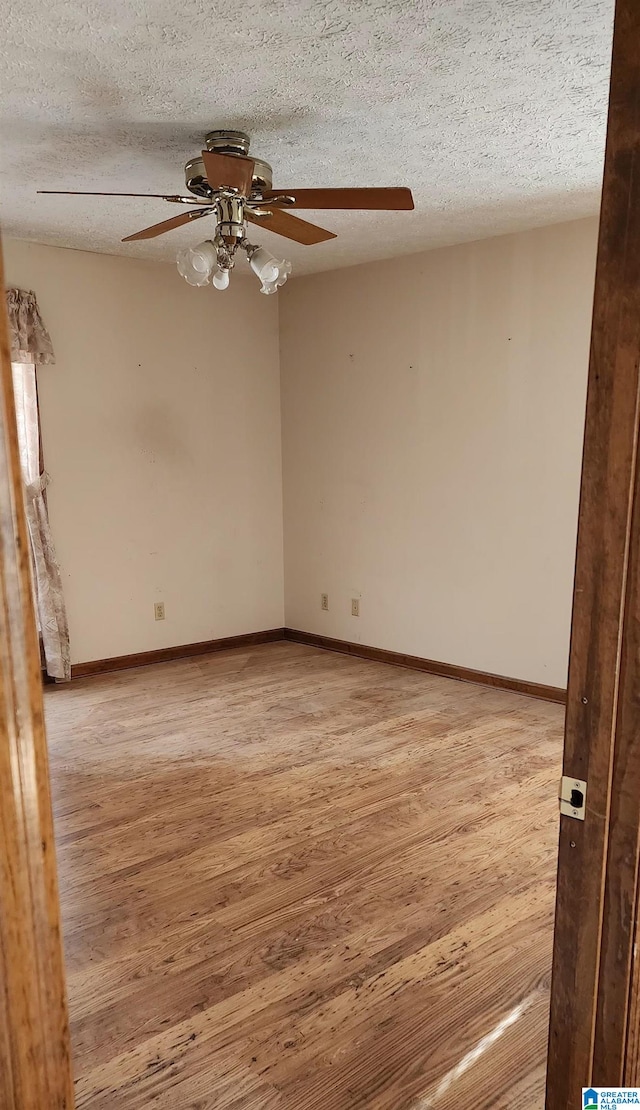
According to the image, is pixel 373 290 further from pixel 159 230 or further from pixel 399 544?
pixel 159 230

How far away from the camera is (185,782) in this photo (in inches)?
123

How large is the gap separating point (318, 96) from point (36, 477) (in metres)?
2.61

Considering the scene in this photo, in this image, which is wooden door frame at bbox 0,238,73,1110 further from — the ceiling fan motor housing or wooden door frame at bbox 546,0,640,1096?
the ceiling fan motor housing

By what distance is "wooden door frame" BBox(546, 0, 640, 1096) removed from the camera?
0.94m

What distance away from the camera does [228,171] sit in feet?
7.79

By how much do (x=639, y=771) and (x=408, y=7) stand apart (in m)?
1.79

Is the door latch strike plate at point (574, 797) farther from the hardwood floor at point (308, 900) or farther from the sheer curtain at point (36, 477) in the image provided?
the sheer curtain at point (36, 477)

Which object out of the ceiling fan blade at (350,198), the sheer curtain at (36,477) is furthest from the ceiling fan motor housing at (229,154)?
the sheer curtain at (36,477)

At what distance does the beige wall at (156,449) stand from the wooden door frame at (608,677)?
12.5ft

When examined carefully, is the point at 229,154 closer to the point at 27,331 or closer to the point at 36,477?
the point at 27,331

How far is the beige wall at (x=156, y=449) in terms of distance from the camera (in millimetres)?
4355

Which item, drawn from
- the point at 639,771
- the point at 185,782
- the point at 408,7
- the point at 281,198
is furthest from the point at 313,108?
the point at 185,782

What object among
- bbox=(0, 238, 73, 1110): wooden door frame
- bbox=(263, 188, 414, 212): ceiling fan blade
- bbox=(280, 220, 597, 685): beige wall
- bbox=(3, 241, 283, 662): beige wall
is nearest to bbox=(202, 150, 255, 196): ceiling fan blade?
bbox=(263, 188, 414, 212): ceiling fan blade

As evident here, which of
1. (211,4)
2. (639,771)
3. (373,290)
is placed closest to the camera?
(639,771)
